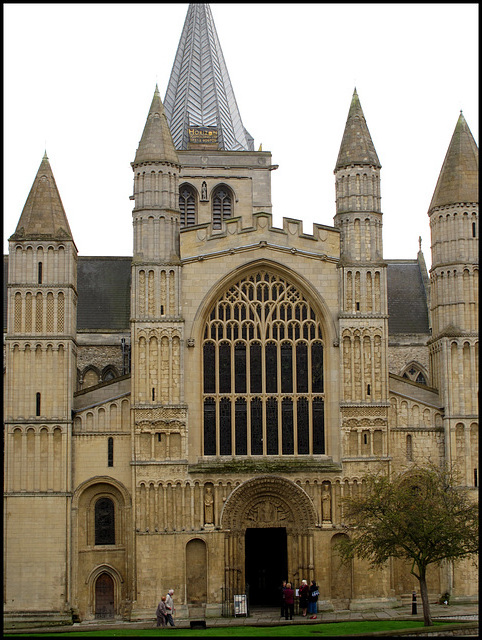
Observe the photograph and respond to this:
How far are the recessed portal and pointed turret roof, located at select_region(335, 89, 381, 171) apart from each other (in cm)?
1499

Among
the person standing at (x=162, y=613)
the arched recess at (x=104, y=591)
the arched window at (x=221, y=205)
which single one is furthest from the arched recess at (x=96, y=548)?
the arched window at (x=221, y=205)

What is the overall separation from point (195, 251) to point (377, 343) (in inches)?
318

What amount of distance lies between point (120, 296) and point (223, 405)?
14051mm

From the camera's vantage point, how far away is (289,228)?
40844 mm

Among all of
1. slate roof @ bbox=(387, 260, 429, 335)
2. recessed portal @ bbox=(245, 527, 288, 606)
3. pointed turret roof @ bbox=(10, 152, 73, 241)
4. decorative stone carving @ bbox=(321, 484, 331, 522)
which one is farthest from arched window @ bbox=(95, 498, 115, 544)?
slate roof @ bbox=(387, 260, 429, 335)

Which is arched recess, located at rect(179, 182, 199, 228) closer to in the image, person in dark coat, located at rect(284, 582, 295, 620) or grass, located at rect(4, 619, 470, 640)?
person in dark coat, located at rect(284, 582, 295, 620)

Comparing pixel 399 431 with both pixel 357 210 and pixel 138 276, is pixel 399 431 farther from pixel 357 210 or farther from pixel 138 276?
pixel 138 276

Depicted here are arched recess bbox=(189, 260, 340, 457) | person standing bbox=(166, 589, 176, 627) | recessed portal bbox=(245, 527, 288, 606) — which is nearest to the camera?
person standing bbox=(166, 589, 176, 627)

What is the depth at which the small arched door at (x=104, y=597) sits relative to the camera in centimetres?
3822

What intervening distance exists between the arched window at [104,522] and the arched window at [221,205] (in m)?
18.4

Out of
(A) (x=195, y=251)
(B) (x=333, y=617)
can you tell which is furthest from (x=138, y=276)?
(B) (x=333, y=617)

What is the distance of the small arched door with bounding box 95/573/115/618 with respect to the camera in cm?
3822

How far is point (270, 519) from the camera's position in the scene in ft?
128

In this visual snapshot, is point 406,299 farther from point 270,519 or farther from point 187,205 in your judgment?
point 270,519
